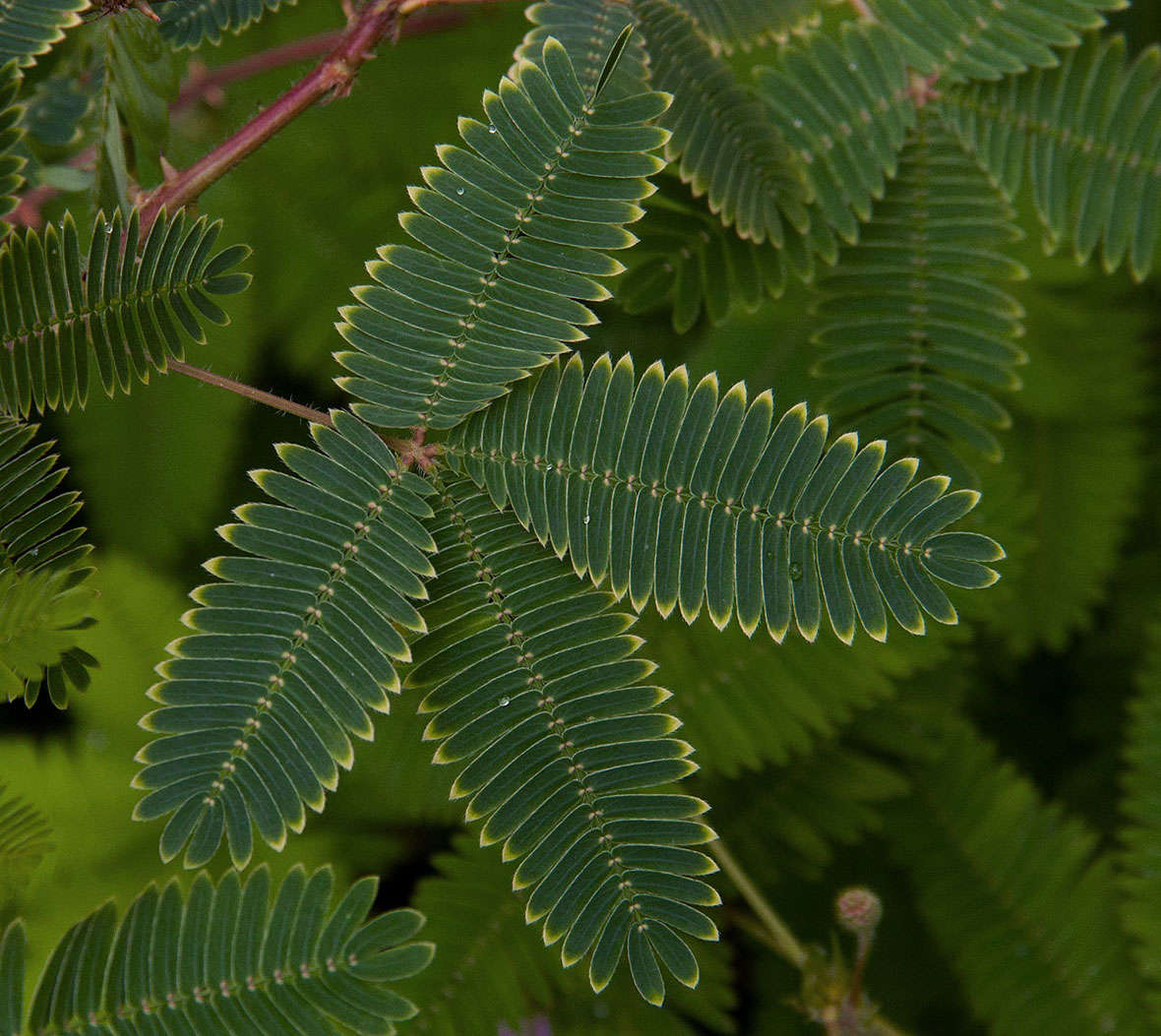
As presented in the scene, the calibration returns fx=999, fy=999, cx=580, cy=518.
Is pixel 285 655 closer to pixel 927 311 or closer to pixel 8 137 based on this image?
pixel 8 137

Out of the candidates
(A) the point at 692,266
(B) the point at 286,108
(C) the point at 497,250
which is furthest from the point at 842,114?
(B) the point at 286,108

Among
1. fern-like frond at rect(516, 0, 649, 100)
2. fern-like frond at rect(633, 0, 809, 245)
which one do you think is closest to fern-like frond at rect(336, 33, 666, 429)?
fern-like frond at rect(516, 0, 649, 100)

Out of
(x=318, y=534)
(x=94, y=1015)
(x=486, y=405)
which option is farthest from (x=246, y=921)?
(x=486, y=405)

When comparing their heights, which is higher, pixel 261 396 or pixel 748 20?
pixel 748 20

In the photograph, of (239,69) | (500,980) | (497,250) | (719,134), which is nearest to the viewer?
(497,250)

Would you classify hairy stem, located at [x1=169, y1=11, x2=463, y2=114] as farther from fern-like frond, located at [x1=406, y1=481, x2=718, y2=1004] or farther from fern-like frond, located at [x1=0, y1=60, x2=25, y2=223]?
fern-like frond, located at [x1=406, y1=481, x2=718, y2=1004]

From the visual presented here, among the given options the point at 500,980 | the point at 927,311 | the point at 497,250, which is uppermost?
the point at 927,311

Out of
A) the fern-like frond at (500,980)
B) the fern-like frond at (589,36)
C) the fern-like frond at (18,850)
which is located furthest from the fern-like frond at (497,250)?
the fern-like frond at (500,980)
